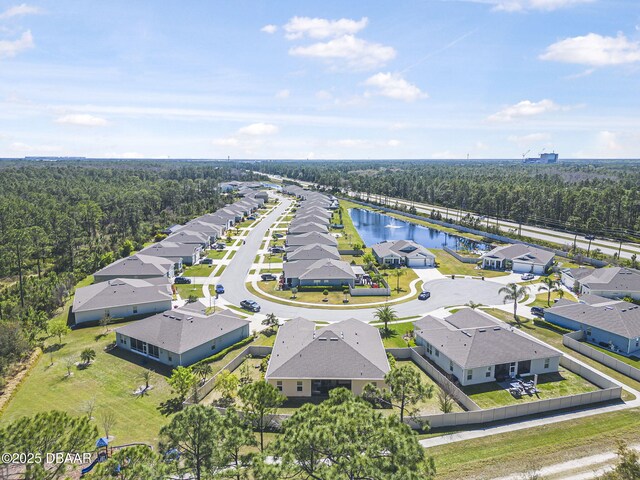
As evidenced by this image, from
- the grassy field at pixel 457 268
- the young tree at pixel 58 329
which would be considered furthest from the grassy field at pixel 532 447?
the grassy field at pixel 457 268

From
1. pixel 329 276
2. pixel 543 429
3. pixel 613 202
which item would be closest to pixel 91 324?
pixel 329 276

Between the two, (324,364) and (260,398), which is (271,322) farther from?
(260,398)

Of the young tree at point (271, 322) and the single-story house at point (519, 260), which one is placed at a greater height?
the single-story house at point (519, 260)

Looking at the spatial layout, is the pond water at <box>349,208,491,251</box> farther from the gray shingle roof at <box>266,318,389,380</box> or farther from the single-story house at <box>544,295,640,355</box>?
the gray shingle roof at <box>266,318,389,380</box>

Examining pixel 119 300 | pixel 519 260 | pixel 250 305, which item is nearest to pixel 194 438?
pixel 250 305

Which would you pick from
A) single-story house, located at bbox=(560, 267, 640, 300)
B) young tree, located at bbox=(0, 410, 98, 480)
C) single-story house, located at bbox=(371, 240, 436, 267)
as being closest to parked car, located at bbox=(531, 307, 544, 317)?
single-story house, located at bbox=(560, 267, 640, 300)

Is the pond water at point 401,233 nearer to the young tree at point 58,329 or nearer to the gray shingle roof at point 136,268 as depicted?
the gray shingle roof at point 136,268

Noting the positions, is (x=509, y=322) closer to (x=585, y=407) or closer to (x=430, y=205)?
(x=585, y=407)
